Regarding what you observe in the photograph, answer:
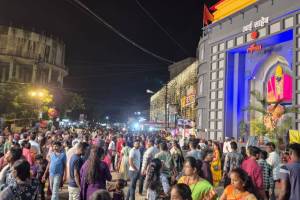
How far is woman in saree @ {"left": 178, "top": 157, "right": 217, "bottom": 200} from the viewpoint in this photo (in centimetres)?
484

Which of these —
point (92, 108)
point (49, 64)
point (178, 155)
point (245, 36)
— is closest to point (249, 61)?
point (245, 36)

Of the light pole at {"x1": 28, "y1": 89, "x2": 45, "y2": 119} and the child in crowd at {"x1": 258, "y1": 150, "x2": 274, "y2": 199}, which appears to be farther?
the light pole at {"x1": 28, "y1": 89, "x2": 45, "y2": 119}

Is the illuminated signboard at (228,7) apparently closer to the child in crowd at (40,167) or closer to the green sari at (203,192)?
the child in crowd at (40,167)

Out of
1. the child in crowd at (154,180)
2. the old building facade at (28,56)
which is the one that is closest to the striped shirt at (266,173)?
the child in crowd at (154,180)

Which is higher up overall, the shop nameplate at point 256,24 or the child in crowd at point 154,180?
the shop nameplate at point 256,24

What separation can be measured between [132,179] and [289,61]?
19106mm

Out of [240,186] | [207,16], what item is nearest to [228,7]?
[207,16]

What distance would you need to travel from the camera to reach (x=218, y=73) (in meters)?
32.2

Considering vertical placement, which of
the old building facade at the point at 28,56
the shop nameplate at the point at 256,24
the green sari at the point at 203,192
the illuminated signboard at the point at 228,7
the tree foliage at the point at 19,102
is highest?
the old building facade at the point at 28,56

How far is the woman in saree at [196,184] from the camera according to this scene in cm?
484

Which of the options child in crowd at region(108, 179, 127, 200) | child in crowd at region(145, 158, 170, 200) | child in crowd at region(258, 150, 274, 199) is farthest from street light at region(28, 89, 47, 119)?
child in crowd at region(108, 179, 127, 200)

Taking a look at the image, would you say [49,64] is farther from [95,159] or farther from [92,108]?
[95,159]

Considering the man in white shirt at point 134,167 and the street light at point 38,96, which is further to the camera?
the street light at point 38,96

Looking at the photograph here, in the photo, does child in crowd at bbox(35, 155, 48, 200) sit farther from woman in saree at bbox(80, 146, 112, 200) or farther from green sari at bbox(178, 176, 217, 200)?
green sari at bbox(178, 176, 217, 200)
